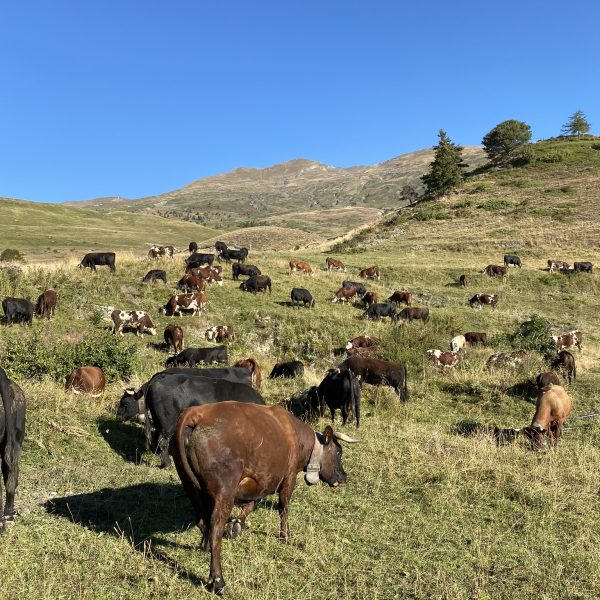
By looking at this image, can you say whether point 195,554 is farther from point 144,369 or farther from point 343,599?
point 144,369

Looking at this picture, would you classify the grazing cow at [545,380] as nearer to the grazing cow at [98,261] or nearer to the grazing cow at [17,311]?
the grazing cow at [17,311]

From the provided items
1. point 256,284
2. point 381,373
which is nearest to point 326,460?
point 381,373

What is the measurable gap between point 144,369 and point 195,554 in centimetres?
1133

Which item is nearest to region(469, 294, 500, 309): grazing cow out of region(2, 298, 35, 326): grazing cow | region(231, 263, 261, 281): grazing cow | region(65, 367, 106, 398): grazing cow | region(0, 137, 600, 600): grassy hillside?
region(0, 137, 600, 600): grassy hillside

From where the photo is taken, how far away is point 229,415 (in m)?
5.32

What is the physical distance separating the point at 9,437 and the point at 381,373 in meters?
10.4

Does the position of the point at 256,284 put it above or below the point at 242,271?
below

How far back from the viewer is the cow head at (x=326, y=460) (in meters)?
6.42

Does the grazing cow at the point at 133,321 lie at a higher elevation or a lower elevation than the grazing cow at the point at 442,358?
higher

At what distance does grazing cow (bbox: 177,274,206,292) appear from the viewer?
80.5 feet

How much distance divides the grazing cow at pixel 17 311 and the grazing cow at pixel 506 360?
16.3 meters

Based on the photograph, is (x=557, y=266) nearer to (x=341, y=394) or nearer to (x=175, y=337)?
(x=175, y=337)

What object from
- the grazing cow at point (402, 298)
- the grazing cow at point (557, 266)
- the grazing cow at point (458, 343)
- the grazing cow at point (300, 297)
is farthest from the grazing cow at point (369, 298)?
the grazing cow at point (557, 266)

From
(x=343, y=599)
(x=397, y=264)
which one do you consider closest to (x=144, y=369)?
(x=343, y=599)
